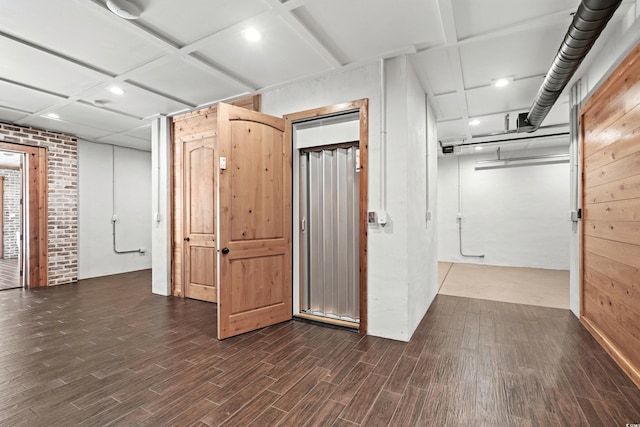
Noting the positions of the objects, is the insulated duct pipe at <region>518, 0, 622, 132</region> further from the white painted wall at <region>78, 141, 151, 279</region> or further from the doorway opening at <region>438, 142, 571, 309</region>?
the white painted wall at <region>78, 141, 151, 279</region>

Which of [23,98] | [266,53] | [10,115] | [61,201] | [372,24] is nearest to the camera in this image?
[372,24]

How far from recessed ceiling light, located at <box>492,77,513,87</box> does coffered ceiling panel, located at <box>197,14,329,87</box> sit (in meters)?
2.13

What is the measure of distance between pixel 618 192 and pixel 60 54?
540cm

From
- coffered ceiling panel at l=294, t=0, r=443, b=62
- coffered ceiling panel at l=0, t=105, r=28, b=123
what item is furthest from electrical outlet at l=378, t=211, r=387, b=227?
coffered ceiling panel at l=0, t=105, r=28, b=123

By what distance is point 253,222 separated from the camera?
10.7ft

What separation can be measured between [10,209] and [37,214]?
19.8 feet

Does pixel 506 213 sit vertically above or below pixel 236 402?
above

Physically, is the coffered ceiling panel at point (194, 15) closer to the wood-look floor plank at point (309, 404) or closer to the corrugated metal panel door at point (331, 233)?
the corrugated metal panel door at point (331, 233)

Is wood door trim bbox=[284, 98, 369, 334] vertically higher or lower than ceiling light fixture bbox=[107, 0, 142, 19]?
lower

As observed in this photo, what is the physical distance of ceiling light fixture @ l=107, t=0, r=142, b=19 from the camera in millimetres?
2201

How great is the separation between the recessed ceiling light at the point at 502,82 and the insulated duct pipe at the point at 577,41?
1.31 feet

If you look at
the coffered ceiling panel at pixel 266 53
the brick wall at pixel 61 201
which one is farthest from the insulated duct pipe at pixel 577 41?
the brick wall at pixel 61 201

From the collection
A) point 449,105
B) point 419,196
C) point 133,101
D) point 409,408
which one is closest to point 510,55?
point 449,105

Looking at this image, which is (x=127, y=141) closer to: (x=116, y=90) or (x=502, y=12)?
(x=116, y=90)
